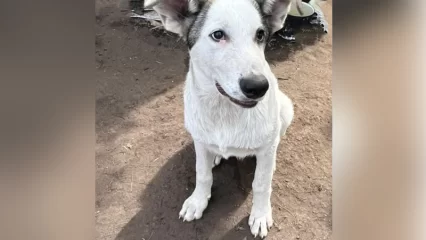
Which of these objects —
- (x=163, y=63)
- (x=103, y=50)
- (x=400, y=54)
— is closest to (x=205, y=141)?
(x=400, y=54)

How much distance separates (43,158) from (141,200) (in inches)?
54.4

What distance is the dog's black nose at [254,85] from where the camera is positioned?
1.96m

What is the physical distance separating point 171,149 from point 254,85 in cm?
150

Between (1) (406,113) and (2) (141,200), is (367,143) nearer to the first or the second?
(1) (406,113)

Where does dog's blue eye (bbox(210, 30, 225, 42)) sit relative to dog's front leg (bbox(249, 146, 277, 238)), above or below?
above

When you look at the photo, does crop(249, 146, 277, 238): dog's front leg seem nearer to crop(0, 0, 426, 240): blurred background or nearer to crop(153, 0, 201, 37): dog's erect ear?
crop(0, 0, 426, 240): blurred background

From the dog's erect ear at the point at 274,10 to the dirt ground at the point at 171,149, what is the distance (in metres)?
1.21

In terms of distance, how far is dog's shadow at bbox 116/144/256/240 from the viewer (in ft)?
9.43

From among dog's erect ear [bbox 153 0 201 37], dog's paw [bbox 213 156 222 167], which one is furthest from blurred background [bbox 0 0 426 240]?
dog's paw [bbox 213 156 222 167]

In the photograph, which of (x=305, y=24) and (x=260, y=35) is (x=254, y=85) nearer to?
(x=260, y=35)

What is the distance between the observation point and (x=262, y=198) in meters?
2.80

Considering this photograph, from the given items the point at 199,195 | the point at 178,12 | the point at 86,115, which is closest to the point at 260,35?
the point at 178,12

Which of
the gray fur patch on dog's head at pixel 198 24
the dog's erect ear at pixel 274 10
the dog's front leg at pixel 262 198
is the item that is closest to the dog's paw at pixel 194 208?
the dog's front leg at pixel 262 198

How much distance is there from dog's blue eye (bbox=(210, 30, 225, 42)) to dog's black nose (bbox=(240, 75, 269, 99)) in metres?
0.27
